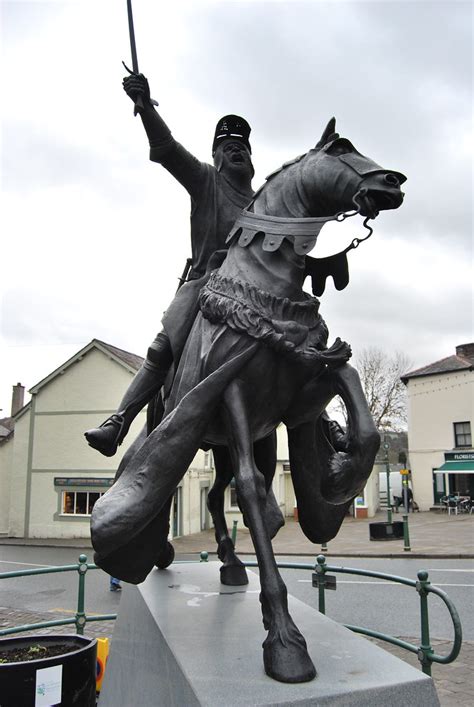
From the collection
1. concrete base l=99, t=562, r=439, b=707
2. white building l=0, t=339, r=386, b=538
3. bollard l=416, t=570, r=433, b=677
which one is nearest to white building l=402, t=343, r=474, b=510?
white building l=0, t=339, r=386, b=538

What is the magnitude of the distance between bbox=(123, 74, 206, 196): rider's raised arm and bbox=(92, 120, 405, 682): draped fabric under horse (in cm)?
63

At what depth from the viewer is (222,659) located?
290 cm

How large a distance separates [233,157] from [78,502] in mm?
23020

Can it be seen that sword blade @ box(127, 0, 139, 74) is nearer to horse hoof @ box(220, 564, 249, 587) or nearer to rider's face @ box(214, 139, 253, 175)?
rider's face @ box(214, 139, 253, 175)

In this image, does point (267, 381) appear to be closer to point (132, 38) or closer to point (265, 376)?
point (265, 376)

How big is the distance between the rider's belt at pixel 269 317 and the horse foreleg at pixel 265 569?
0.32m

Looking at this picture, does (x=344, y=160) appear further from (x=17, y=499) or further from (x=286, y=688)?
(x=17, y=499)

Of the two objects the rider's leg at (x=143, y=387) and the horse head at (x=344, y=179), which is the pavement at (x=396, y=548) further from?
the horse head at (x=344, y=179)

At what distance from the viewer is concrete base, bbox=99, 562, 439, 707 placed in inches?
99.4

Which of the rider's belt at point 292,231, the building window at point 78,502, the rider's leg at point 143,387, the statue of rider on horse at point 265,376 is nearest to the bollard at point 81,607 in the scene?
the rider's leg at point 143,387

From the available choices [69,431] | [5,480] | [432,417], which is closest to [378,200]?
[69,431]

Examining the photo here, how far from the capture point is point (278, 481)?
3148 cm

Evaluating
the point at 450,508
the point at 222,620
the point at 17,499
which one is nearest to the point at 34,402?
the point at 17,499

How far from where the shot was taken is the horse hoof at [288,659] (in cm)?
263
